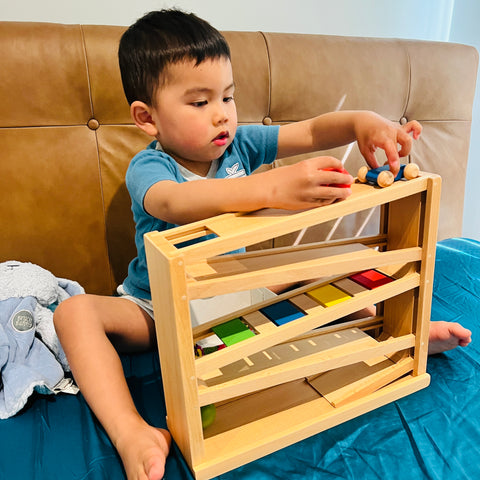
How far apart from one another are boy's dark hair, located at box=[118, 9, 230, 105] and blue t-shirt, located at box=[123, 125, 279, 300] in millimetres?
101

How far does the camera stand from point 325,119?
81cm

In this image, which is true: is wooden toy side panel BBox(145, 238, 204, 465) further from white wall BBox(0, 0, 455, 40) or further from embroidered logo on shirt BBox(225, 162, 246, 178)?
white wall BBox(0, 0, 455, 40)

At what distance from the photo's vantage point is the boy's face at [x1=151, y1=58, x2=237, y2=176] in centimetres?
68

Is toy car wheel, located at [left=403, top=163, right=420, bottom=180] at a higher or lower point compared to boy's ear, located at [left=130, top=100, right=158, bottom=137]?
lower

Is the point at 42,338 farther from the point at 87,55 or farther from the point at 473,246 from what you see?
the point at 473,246

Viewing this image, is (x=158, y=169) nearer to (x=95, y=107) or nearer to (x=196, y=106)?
(x=196, y=106)

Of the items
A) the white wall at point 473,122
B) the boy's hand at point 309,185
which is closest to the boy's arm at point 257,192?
the boy's hand at point 309,185

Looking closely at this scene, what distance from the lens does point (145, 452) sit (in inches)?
21.1

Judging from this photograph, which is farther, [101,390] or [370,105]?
[370,105]

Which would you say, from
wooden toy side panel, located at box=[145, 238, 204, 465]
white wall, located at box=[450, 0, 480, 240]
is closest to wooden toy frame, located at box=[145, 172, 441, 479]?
wooden toy side panel, located at box=[145, 238, 204, 465]

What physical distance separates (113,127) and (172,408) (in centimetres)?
61

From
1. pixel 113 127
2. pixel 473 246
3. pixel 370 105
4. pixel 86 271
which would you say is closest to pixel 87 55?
pixel 113 127

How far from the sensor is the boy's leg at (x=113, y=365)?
0.54 meters

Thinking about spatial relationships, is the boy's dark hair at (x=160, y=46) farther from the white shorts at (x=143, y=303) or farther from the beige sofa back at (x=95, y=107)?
the white shorts at (x=143, y=303)
